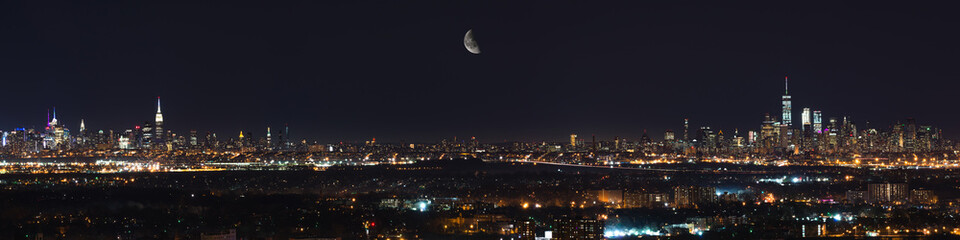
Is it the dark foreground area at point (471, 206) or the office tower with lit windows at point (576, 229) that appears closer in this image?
the office tower with lit windows at point (576, 229)

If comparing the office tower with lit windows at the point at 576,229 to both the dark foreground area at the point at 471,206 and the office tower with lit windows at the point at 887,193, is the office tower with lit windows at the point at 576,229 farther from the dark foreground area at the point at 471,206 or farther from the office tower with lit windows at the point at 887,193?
the office tower with lit windows at the point at 887,193

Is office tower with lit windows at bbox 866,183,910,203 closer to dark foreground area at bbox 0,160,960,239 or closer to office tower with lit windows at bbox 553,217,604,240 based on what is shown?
dark foreground area at bbox 0,160,960,239

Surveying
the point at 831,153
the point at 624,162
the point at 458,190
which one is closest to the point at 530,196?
the point at 458,190

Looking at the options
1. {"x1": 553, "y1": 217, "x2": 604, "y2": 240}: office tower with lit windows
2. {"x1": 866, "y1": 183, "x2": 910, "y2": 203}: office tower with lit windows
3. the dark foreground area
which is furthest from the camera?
{"x1": 866, "y1": 183, "x2": 910, "y2": 203}: office tower with lit windows

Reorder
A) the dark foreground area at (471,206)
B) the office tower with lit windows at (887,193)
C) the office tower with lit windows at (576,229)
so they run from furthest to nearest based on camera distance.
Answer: the office tower with lit windows at (887,193) → the dark foreground area at (471,206) → the office tower with lit windows at (576,229)

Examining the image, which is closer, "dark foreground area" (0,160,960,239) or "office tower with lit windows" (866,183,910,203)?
"dark foreground area" (0,160,960,239)

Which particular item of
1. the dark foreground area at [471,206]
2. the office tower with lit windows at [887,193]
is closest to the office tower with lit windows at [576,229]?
the dark foreground area at [471,206]

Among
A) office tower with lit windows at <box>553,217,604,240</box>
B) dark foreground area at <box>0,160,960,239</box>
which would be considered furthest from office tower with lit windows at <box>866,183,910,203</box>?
office tower with lit windows at <box>553,217,604,240</box>

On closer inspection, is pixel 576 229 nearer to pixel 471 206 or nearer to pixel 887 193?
pixel 471 206

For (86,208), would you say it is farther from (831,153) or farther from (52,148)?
(831,153)

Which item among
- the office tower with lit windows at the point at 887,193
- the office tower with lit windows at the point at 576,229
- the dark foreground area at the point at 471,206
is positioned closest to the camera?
the office tower with lit windows at the point at 576,229

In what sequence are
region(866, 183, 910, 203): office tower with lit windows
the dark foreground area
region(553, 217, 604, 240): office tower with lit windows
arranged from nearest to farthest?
region(553, 217, 604, 240): office tower with lit windows
the dark foreground area
region(866, 183, 910, 203): office tower with lit windows
